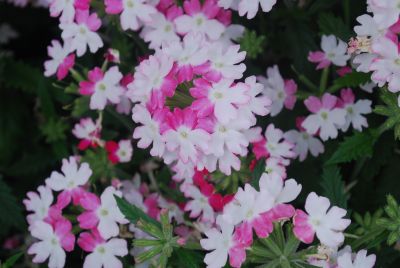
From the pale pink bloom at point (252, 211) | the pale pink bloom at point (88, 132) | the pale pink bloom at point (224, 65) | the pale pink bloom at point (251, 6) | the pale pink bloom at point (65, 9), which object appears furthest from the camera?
the pale pink bloom at point (88, 132)

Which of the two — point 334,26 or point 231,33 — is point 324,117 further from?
point 231,33


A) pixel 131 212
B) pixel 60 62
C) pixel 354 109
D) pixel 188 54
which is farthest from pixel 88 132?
pixel 354 109

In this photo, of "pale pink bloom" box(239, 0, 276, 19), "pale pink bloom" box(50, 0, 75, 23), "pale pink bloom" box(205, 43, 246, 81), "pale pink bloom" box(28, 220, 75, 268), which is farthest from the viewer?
"pale pink bloom" box(50, 0, 75, 23)

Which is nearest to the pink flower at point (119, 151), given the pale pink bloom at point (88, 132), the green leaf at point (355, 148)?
the pale pink bloom at point (88, 132)

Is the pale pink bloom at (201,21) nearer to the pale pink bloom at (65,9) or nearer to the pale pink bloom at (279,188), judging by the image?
the pale pink bloom at (65,9)

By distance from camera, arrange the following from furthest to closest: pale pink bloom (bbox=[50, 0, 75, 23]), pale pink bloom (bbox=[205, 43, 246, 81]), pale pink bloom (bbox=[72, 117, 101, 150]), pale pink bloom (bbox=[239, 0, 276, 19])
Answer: pale pink bloom (bbox=[72, 117, 101, 150]) → pale pink bloom (bbox=[50, 0, 75, 23]) → pale pink bloom (bbox=[239, 0, 276, 19]) → pale pink bloom (bbox=[205, 43, 246, 81])

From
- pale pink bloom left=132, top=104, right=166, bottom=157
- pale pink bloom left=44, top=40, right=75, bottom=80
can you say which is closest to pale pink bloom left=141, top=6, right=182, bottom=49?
pale pink bloom left=44, top=40, right=75, bottom=80

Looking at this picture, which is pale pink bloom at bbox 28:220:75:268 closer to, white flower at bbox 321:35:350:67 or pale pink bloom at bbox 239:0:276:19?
pale pink bloom at bbox 239:0:276:19
